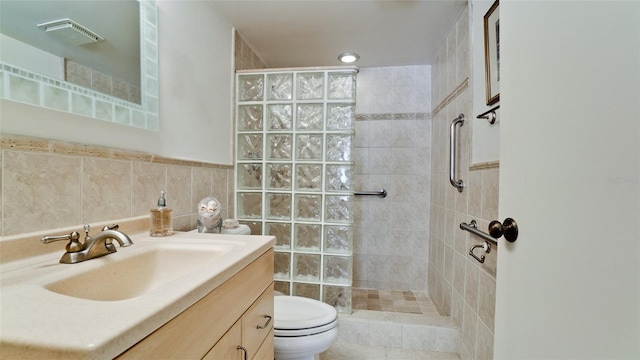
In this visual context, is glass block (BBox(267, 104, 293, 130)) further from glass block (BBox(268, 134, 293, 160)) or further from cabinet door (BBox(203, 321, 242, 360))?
cabinet door (BBox(203, 321, 242, 360))

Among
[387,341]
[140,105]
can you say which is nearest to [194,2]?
[140,105]

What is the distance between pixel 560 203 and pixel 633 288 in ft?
0.52

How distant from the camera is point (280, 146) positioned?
1.73 metres

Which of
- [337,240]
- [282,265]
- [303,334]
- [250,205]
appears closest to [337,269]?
[337,240]

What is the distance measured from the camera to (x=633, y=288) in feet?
1.13

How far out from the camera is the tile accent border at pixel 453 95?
1553mm

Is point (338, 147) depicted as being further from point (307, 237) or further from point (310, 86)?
point (307, 237)

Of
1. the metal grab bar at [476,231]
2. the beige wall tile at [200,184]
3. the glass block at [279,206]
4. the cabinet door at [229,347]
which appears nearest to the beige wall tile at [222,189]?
the beige wall tile at [200,184]

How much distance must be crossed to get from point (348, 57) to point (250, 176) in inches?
52.3

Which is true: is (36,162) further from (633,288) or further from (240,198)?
(633,288)

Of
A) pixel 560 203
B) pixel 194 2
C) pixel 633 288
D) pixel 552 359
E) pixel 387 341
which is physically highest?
pixel 194 2

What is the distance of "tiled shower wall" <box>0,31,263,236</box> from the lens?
0.65 m

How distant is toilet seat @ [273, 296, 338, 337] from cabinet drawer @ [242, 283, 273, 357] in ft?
0.94

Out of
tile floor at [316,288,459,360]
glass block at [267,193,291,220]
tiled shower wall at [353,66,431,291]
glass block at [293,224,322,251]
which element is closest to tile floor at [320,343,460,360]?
tile floor at [316,288,459,360]
